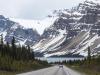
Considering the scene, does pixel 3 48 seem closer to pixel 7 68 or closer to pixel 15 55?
pixel 15 55

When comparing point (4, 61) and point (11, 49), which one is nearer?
point (4, 61)

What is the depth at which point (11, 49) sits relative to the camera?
139 meters

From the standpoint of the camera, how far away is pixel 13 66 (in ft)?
348

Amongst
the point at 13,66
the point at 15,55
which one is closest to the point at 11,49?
the point at 15,55

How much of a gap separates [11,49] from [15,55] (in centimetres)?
612

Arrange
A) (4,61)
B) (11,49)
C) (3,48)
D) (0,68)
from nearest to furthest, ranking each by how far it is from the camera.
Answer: (0,68), (4,61), (3,48), (11,49)

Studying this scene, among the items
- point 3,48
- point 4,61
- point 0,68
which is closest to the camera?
point 0,68

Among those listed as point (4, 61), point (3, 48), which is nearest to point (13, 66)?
point (4, 61)

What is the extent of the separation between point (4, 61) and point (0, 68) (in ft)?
22.4

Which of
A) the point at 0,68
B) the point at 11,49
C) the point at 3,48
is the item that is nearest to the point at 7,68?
the point at 0,68

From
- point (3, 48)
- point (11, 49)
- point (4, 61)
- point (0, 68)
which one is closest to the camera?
point (0, 68)

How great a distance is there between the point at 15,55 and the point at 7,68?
1840 inches

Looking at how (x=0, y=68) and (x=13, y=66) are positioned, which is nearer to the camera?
(x=0, y=68)

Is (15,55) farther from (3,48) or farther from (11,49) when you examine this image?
(3,48)
